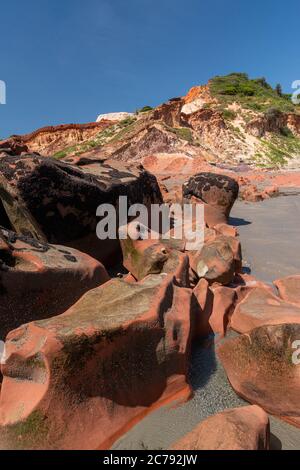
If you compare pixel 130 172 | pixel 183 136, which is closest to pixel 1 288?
pixel 130 172

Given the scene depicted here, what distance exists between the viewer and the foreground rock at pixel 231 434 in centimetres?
108

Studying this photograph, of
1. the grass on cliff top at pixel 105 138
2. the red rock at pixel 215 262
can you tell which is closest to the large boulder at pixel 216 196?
the red rock at pixel 215 262

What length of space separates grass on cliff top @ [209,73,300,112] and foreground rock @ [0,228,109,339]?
2383 cm

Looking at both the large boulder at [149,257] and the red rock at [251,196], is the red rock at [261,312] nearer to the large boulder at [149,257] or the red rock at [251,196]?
the large boulder at [149,257]

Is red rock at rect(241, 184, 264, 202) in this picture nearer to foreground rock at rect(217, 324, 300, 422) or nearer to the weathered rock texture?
foreground rock at rect(217, 324, 300, 422)

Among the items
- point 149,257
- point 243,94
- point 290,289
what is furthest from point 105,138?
point 290,289

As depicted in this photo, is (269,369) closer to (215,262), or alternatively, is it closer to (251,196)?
(215,262)

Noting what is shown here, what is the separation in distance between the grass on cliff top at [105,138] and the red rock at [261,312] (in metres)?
16.6

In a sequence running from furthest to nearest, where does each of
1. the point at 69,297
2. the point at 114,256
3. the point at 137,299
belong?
1. the point at 114,256
2. the point at 69,297
3. the point at 137,299

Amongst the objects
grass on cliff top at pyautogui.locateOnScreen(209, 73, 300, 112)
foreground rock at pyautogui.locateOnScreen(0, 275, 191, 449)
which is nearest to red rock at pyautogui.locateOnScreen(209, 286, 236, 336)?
foreground rock at pyautogui.locateOnScreen(0, 275, 191, 449)

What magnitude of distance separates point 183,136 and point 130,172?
1434 cm

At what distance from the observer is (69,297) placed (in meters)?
1.99
